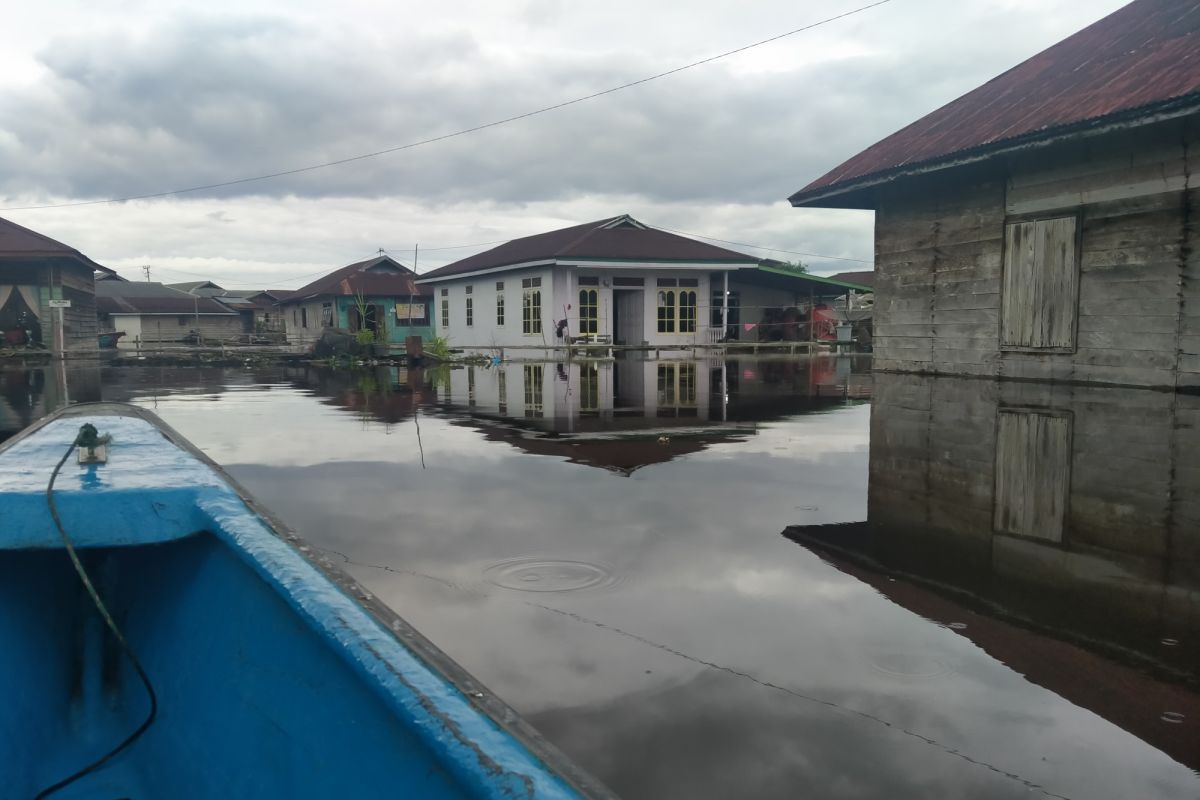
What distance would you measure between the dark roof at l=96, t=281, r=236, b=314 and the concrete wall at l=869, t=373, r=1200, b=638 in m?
45.4

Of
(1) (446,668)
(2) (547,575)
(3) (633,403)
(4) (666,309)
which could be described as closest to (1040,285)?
(3) (633,403)

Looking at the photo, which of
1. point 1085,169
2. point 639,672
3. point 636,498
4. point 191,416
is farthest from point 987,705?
point 1085,169

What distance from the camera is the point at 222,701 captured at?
2.01 metres

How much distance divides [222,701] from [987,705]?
2099mm

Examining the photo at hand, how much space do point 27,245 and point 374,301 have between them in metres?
15.5

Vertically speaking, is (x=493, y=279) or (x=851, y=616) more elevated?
(x=493, y=279)

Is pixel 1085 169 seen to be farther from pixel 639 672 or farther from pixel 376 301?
pixel 376 301

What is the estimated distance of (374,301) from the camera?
38969 millimetres

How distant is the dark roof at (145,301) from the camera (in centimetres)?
4741

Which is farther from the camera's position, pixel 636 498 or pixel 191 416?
pixel 191 416

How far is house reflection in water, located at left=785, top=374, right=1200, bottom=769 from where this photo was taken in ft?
8.68

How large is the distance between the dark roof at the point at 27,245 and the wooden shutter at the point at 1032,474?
26632 millimetres

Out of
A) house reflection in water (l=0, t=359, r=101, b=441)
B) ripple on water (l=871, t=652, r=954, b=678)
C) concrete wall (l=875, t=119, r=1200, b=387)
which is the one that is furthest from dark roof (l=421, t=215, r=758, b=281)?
ripple on water (l=871, t=652, r=954, b=678)

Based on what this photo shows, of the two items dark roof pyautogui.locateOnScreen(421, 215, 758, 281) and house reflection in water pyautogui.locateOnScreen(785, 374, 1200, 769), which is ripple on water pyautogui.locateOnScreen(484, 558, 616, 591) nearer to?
house reflection in water pyautogui.locateOnScreen(785, 374, 1200, 769)
